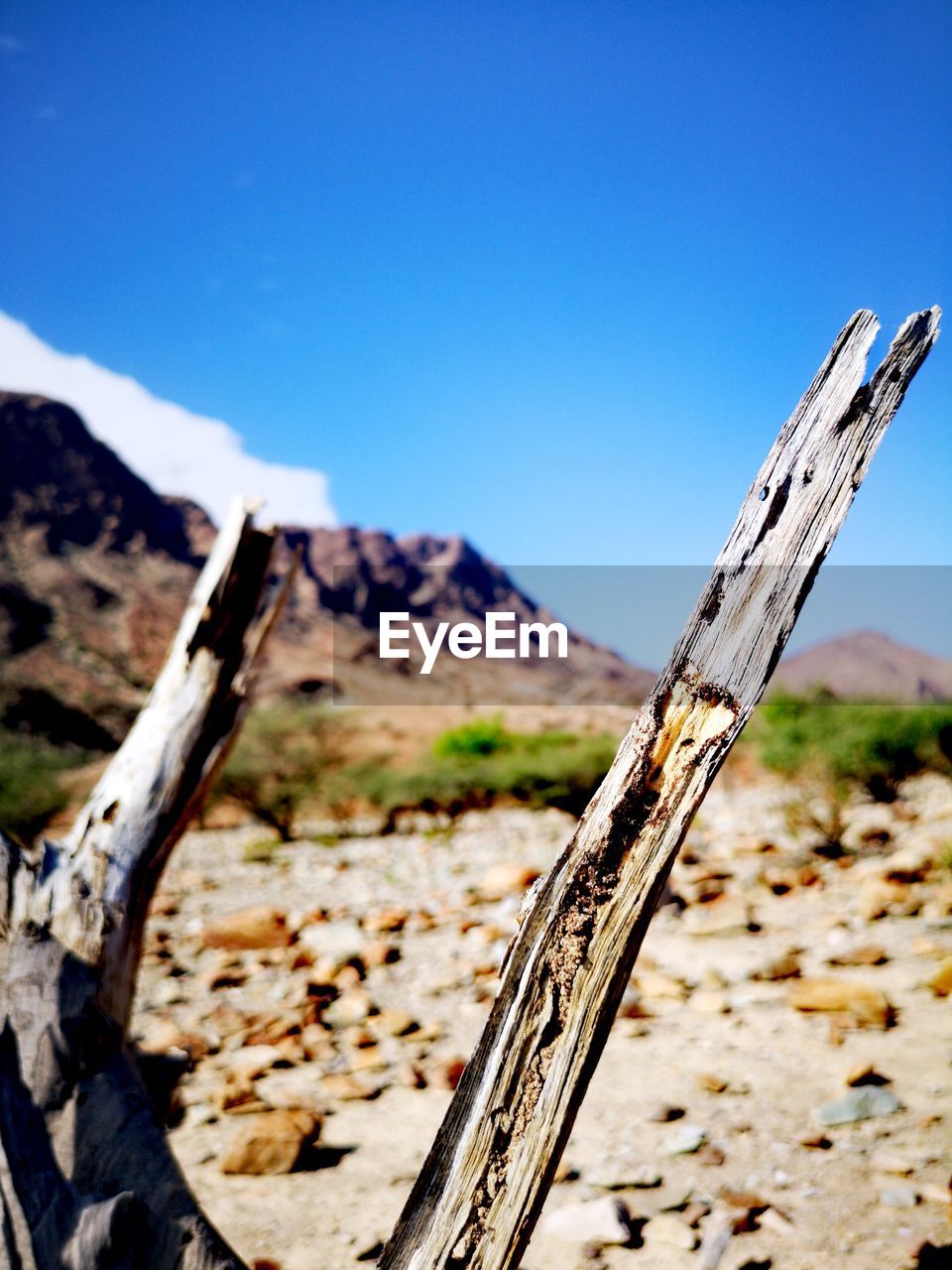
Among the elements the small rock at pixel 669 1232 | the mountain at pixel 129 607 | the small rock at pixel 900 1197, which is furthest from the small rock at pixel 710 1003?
the mountain at pixel 129 607

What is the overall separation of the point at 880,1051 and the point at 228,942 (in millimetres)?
4066

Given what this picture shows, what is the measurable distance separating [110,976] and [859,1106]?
2.61 metres

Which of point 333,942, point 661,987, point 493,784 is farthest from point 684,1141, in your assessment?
point 493,784

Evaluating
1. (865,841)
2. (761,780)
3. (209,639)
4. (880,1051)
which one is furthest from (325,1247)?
(761,780)

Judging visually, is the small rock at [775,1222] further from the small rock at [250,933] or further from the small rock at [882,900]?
the small rock at [250,933]

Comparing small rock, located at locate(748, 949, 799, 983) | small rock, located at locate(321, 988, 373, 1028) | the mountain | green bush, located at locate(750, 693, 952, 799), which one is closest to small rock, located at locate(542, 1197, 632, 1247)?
small rock, located at locate(321, 988, 373, 1028)

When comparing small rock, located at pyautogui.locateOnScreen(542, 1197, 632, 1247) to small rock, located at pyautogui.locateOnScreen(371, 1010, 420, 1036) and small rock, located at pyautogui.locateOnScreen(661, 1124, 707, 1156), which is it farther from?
small rock, located at pyautogui.locateOnScreen(371, 1010, 420, 1036)

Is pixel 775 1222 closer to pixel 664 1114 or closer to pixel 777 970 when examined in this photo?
pixel 664 1114

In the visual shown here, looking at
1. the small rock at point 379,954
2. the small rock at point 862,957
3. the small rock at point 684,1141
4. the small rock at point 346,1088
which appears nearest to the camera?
the small rock at point 684,1141

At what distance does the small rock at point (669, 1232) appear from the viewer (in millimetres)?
2389

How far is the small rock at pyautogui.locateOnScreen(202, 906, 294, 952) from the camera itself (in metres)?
5.63

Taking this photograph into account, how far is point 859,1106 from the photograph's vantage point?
9.82 feet

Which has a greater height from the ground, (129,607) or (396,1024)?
(129,607)

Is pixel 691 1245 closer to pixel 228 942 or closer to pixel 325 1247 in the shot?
pixel 325 1247
